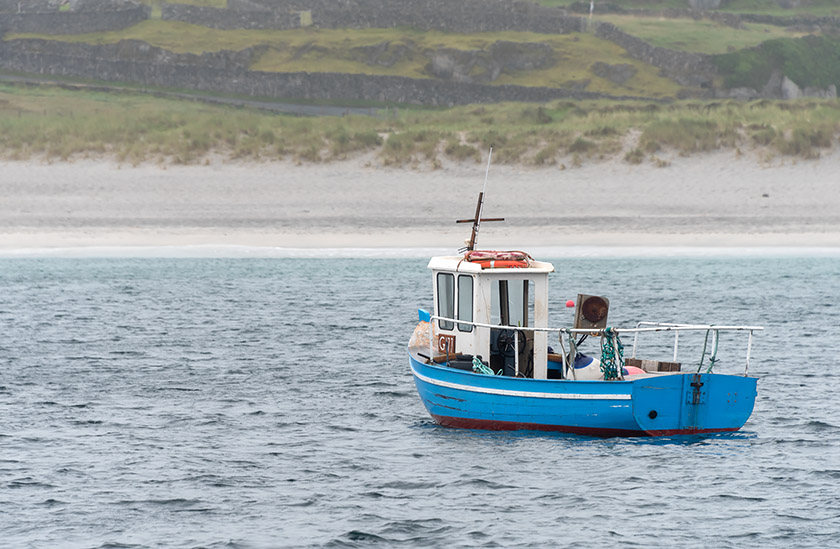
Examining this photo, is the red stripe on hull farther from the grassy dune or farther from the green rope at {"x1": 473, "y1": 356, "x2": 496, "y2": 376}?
the grassy dune

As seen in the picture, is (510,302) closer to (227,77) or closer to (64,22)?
(227,77)

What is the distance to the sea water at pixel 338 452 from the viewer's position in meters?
13.1

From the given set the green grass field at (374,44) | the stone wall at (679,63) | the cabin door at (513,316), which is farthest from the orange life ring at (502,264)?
the stone wall at (679,63)

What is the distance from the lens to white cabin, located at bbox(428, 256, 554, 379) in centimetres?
1736

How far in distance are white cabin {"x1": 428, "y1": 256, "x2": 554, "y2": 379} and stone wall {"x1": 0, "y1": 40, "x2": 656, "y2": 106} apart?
58.4m

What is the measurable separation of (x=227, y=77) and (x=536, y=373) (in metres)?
67.5

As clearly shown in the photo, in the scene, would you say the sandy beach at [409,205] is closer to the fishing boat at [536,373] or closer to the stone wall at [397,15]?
the fishing boat at [536,373]

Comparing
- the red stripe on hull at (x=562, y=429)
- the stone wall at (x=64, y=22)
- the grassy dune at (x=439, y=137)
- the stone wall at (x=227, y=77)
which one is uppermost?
the stone wall at (x=64, y=22)

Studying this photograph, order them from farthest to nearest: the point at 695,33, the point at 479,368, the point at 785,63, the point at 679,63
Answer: the point at 695,33
the point at 785,63
the point at 679,63
the point at 479,368

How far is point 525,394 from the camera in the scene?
1639 centimetres

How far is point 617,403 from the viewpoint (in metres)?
16.1

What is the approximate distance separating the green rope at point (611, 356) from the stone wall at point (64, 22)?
270 feet

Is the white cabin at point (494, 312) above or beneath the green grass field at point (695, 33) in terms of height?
beneath

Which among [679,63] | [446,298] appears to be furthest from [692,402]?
[679,63]
